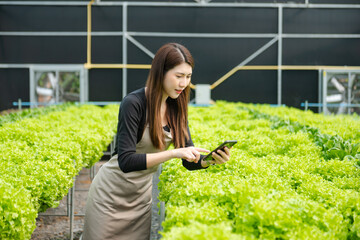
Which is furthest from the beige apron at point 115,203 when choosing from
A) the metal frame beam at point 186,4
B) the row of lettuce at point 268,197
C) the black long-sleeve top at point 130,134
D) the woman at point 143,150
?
the metal frame beam at point 186,4

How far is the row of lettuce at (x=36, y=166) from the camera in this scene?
3374 millimetres

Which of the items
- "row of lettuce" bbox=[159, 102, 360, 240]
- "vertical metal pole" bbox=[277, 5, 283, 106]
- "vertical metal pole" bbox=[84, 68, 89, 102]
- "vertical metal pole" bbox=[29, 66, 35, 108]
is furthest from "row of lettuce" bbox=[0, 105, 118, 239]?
"vertical metal pole" bbox=[277, 5, 283, 106]

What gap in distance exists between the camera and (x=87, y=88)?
64.5ft

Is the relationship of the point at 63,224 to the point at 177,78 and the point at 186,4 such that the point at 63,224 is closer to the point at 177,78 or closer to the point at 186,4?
the point at 177,78

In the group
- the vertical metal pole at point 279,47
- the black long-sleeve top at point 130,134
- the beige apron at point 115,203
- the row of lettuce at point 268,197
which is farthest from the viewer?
the vertical metal pole at point 279,47

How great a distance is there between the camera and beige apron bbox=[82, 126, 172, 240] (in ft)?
12.8

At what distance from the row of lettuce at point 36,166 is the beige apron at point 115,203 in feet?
1.70

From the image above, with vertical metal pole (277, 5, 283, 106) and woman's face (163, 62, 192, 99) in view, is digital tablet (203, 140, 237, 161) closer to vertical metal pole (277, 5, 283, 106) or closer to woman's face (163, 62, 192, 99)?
woman's face (163, 62, 192, 99)

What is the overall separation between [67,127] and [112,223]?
4.48 m

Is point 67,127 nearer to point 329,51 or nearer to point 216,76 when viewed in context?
point 216,76

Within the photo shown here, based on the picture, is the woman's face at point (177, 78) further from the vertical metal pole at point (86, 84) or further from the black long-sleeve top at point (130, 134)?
the vertical metal pole at point (86, 84)

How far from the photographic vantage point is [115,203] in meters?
3.92

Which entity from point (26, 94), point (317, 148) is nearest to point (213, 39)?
point (26, 94)

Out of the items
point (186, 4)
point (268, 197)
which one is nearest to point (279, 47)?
point (186, 4)
